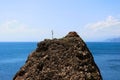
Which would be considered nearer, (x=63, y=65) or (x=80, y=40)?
(x=63, y=65)

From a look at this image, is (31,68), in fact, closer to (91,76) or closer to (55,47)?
(55,47)

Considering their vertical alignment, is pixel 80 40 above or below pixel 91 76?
above

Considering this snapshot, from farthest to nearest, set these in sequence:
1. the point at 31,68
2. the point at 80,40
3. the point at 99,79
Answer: the point at 80,40, the point at 31,68, the point at 99,79

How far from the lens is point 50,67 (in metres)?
8.16

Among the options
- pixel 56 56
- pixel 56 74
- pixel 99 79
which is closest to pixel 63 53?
pixel 56 56

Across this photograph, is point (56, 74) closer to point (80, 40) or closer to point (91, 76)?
point (91, 76)

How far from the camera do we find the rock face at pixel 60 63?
25.9 ft

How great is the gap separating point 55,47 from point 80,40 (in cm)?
85

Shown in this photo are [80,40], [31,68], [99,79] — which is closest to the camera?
[99,79]

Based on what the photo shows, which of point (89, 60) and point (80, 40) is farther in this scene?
point (80, 40)

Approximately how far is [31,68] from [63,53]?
0.98m

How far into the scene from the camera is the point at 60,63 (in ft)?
26.9

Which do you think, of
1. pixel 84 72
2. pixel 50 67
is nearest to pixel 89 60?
pixel 84 72

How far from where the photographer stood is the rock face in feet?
25.9
